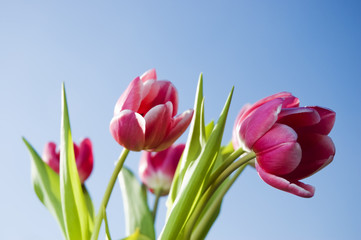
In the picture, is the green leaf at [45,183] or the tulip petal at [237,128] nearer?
the tulip petal at [237,128]

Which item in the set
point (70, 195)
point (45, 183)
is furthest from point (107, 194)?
point (45, 183)

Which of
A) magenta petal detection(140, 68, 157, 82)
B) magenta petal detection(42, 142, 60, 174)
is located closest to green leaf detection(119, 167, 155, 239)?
magenta petal detection(42, 142, 60, 174)

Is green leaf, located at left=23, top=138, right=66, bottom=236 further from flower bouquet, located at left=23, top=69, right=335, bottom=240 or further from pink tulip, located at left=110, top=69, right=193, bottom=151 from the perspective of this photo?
pink tulip, located at left=110, top=69, right=193, bottom=151

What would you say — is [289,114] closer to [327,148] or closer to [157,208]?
[327,148]

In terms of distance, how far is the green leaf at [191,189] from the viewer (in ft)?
1.52

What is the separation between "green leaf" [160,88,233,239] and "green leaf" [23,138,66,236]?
196 millimetres

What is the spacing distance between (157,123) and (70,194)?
0.45 feet

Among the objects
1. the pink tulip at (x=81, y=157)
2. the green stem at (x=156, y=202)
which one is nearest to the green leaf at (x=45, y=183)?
the pink tulip at (x=81, y=157)

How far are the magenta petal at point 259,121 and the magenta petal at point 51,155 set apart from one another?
31 centimetres

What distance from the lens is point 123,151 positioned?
516 mm

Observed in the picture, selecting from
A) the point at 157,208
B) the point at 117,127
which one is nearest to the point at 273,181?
the point at 117,127

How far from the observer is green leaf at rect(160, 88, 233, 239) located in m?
0.46

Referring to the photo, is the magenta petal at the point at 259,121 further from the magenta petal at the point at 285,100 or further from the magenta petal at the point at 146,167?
the magenta petal at the point at 146,167

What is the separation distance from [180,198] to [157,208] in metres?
0.22
